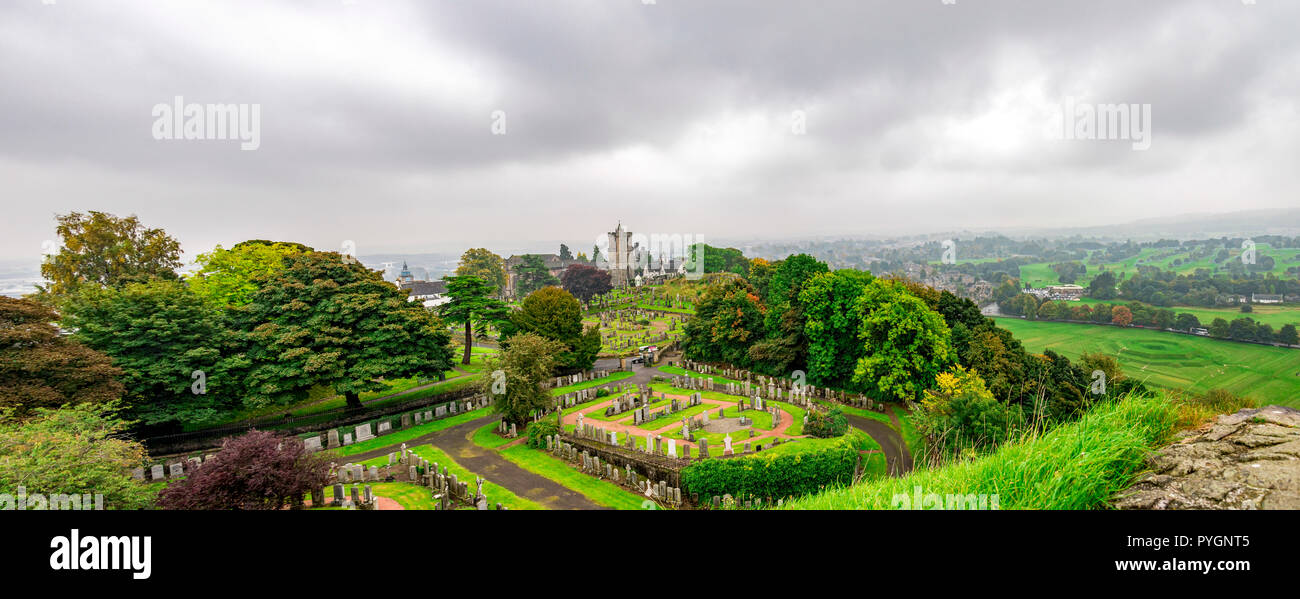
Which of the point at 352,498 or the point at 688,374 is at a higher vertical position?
the point at 688,374

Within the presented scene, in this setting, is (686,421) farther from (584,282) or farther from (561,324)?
(584,282)

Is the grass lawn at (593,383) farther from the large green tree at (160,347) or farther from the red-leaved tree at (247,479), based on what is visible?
the red-leaved tree at (247,479)

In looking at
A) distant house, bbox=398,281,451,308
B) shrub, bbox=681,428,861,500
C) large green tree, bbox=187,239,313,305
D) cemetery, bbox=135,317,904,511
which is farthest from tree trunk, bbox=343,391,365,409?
distant house, bbox=398,281,451,308

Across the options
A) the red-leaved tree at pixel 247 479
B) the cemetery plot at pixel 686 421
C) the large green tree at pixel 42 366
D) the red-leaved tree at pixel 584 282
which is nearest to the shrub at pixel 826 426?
the cemetery plot at pixel 686 421

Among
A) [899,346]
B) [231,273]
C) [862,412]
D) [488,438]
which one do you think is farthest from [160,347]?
[899,346]

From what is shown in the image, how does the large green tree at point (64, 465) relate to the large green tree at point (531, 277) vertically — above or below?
below
